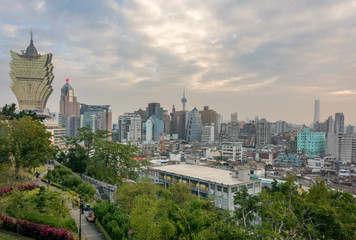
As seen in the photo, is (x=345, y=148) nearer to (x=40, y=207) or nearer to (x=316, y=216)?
(x=316, y=216)

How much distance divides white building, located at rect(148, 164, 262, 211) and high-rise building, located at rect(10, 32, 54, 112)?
129m

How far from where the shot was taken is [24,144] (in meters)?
25.5

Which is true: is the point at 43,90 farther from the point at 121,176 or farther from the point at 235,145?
the point at 121,176

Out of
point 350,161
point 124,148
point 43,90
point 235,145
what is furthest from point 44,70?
point 350,161

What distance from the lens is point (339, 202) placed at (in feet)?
45.6

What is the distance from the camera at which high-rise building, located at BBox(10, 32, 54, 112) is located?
148 meters

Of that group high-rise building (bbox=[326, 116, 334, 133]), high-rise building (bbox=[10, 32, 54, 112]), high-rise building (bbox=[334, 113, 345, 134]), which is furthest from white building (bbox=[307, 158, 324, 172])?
high-rise building (bbox=[10, 32, 54, 112])

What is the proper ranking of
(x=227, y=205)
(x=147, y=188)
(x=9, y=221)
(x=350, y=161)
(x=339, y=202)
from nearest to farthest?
(x=339, y=202)
(x=9, y=221)
(x=147, y=188)
(x=227, y=205)
(x=350, y=161)

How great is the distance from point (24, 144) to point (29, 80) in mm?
145839

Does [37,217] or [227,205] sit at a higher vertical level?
[37,217]

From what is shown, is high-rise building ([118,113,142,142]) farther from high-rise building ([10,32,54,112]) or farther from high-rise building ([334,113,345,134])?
high-rise building ([334,113,345,134])

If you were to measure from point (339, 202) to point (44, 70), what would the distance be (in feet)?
556

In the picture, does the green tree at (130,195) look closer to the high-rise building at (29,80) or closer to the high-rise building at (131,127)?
the high-rise building at (29,80)

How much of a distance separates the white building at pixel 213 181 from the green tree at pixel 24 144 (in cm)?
2105
